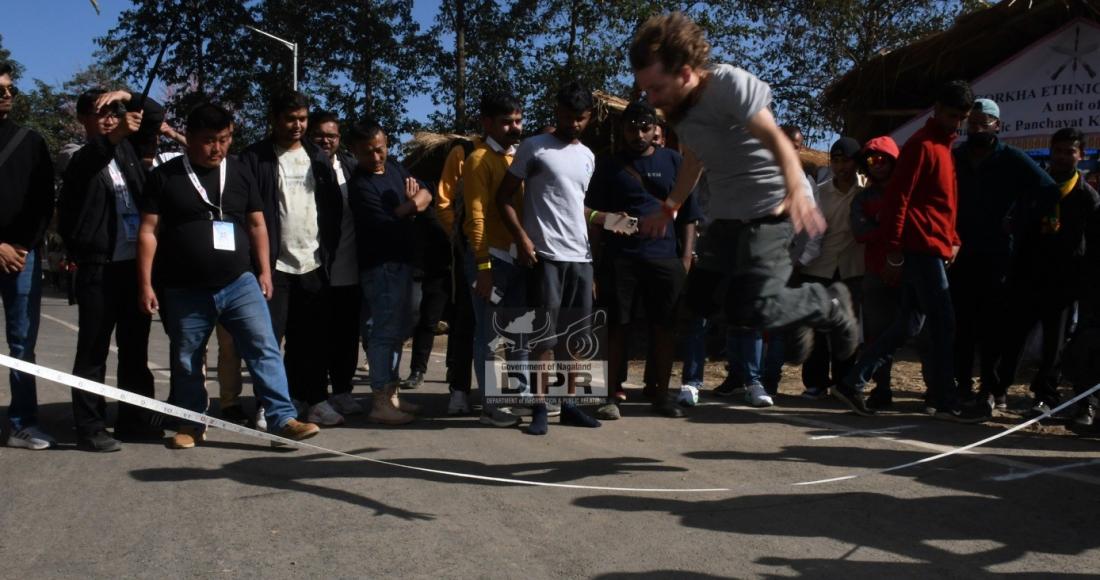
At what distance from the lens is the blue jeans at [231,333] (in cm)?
534

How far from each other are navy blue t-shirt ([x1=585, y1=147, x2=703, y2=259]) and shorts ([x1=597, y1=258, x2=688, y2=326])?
7 centimetres

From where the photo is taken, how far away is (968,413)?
251 inches

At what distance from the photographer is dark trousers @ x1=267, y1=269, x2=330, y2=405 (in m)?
6.17

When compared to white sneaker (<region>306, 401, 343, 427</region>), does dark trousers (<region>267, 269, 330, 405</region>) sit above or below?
above

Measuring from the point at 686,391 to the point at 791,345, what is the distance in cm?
208

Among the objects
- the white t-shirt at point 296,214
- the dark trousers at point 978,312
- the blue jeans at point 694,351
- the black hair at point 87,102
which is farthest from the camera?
the blue jeans at point 694,351

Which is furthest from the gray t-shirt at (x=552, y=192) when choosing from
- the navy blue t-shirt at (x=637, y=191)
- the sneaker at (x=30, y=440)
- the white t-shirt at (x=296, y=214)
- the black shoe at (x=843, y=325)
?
the sneaker at (x=30, y=440)

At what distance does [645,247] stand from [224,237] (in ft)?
8.81

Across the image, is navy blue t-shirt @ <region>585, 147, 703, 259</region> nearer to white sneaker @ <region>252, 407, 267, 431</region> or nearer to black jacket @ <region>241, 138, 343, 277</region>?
black jacket @ <region>241, 138, 343, 277</region>

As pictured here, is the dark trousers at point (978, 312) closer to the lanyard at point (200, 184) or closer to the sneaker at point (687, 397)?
the sneaker at point (687, 397)

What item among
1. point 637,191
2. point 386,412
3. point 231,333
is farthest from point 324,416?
point 637,191

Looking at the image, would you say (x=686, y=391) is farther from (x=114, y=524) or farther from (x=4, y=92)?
(x=4, y=92)

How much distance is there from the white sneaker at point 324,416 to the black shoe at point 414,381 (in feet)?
5.71

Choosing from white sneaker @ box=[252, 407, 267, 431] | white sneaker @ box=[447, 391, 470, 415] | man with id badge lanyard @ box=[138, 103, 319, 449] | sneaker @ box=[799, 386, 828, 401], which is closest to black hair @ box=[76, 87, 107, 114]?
man with id badge lanyard @ box=[138, 103, 319, 449]
